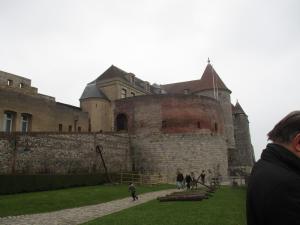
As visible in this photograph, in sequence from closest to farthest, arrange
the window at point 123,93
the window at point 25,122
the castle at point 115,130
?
the castle at point 115,130
the window at point 25,122
the window at point 123,93

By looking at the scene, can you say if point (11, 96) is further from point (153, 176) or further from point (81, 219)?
point (81, 219)

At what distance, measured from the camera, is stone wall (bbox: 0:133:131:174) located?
22.4 m

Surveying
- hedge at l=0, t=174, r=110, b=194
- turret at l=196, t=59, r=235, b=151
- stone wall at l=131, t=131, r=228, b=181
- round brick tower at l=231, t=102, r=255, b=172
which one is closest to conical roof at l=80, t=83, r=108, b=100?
stone wall at l=131, t=131, r=228, b=181

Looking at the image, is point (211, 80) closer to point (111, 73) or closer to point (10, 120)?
point (111, 73)

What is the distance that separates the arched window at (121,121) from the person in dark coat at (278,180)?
116ft

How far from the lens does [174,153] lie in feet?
113

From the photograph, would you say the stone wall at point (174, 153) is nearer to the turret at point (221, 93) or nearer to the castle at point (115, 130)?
the castle at point (115, 130)

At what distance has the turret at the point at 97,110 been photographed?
A: 3853 cm

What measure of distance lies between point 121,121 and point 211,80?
15603 mm

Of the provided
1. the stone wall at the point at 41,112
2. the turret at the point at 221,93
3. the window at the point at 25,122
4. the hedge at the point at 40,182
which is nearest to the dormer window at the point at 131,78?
the turret at the point at 221,93

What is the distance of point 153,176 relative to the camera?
3203cm

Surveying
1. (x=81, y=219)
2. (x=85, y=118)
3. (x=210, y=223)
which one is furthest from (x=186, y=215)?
(x=85, y=118)

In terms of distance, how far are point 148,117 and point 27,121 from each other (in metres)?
11.5

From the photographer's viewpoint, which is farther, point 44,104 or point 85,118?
point 85,118
